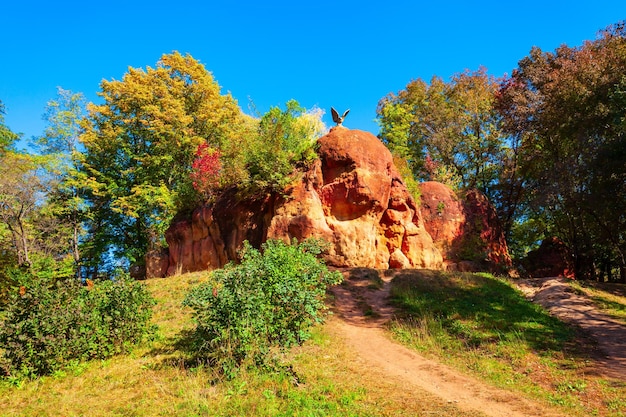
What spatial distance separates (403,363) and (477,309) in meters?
4.52

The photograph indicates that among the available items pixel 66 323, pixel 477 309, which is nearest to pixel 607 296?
pixel 477 309

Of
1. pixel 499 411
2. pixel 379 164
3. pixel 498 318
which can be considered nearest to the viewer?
pixel 499 411

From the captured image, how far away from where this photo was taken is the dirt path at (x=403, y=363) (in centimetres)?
671

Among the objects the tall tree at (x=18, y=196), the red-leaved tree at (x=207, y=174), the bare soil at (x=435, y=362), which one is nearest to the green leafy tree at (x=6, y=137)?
Answer: the tall tree at (x=18, y=196)

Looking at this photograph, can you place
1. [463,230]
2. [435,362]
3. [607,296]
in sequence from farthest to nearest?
1. [463,230]
2. [607,296]
3. [435,362]

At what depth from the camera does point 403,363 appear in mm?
8859

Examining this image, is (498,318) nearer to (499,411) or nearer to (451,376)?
(451,376)

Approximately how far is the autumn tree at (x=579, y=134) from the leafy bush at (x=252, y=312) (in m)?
15.8

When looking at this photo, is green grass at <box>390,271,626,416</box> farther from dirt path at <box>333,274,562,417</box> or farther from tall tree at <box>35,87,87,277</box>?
tall tree at <box>35,87,87,277</box>

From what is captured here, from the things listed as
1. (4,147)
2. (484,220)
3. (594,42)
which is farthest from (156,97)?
(594,42)

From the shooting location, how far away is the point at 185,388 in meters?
6.70

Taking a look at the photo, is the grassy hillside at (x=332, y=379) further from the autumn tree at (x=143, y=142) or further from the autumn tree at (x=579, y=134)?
the autumn tree at (x=143, y=142)

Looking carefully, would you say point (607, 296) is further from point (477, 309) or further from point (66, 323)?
point (66, 323)

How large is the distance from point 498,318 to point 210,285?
8529 mm
